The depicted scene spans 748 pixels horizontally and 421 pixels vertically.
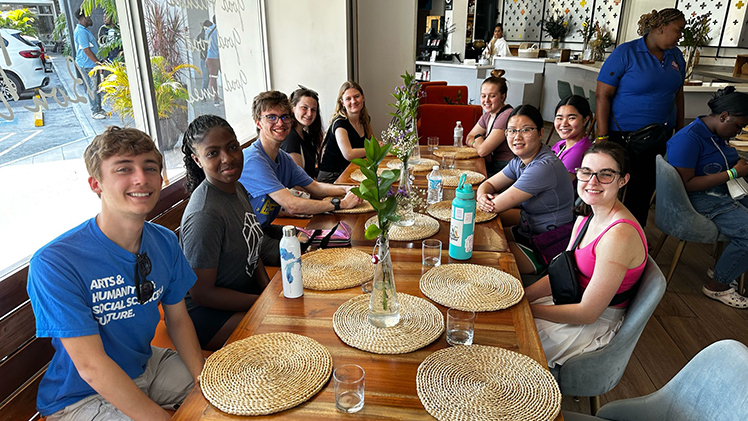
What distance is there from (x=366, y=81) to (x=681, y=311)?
3.83 meters

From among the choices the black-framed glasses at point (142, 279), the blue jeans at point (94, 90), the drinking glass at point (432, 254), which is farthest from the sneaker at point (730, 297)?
the blue jeans at point (94, 90)

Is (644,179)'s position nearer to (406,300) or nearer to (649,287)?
(649,287)

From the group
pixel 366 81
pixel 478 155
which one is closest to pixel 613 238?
pixel 478 155

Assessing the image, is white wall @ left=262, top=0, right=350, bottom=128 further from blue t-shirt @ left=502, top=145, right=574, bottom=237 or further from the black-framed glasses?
the black-framed glasses

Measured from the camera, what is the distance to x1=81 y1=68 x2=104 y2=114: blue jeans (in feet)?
7.34

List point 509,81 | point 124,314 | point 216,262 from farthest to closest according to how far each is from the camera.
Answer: point 509,81, point 216,262, point 124,314

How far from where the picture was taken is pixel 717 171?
9.07ft

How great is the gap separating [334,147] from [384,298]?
8.23 feet

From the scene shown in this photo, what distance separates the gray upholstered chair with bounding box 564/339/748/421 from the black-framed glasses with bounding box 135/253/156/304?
1392 millimetres

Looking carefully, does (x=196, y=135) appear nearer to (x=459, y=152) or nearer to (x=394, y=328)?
(x=394, y=328)

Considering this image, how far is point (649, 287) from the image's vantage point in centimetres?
139

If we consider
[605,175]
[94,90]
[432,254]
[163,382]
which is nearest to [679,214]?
[605,175]

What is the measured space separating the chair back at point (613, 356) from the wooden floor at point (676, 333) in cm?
63

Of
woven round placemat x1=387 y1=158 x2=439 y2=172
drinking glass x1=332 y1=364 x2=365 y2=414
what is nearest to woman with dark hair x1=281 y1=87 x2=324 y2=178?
woven round placemat x1=387 y1=158 x2=439 y2=172
